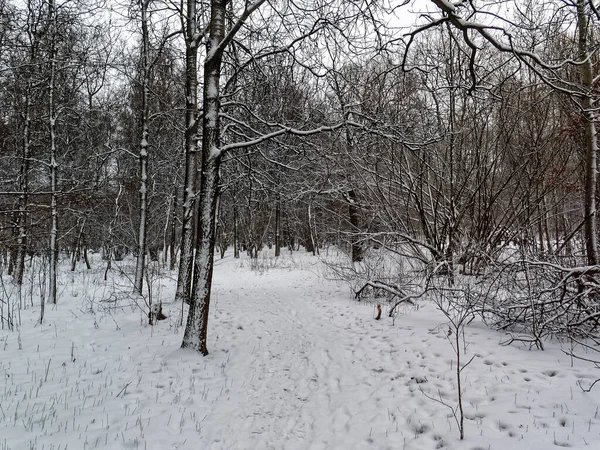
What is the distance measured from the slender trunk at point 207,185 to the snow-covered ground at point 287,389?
50cm

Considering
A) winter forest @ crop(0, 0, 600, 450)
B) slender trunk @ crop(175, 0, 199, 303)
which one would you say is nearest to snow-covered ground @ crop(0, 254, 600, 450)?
winter forest @ crop(0, 0, 600, 450)

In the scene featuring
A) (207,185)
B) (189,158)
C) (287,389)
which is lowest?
(287,389)

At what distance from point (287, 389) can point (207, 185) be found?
10.9 feet

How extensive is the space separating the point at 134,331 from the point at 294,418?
455 cm

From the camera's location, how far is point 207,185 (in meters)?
5.52

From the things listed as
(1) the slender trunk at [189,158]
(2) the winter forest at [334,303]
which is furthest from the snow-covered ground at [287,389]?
(1) the slender trunk at [189,158]

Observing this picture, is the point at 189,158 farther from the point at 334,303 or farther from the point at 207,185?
the point at 334,303

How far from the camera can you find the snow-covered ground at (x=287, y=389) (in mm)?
3279

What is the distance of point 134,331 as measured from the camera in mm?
6984

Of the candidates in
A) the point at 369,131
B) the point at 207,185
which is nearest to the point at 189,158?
the point at 207,185

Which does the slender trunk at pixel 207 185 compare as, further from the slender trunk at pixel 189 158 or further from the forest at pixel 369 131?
the slender trunk at pixel 189 158

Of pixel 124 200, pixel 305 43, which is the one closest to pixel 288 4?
pixel 305 43

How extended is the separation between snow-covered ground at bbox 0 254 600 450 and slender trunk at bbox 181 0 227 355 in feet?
1.63

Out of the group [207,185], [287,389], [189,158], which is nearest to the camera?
[287,389]
